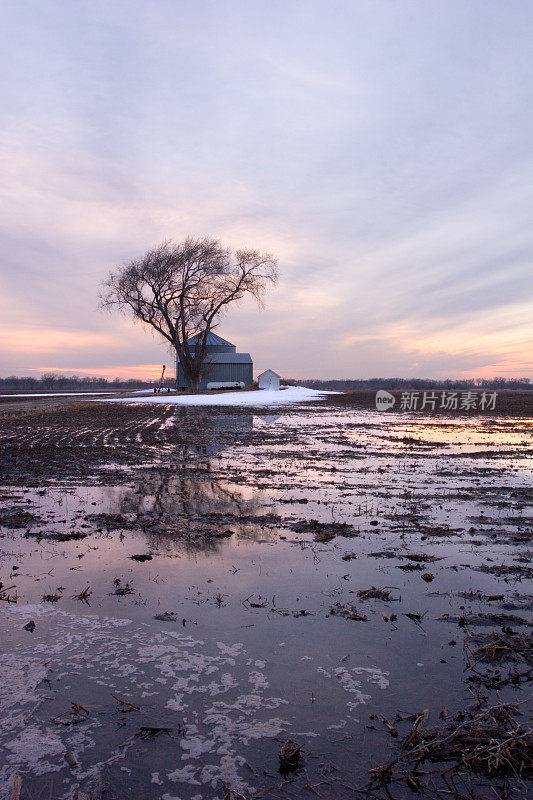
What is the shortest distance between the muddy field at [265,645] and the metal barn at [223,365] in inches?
2288

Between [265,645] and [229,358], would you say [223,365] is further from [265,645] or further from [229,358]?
[265,645]

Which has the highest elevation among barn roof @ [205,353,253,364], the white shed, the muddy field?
barn roof @ [205,353,253,364]

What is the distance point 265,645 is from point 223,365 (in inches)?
2507

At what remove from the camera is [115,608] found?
4238 millimetres

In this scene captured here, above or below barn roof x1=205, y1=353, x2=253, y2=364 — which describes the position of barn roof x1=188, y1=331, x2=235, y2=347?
above

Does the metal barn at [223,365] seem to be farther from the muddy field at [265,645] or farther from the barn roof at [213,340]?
the muddy field at [265,645]

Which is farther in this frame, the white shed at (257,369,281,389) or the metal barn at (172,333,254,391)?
the metal barn at (172,333,254,391)

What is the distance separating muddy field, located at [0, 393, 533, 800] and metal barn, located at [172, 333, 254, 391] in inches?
2288

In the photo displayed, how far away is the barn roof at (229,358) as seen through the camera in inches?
2603

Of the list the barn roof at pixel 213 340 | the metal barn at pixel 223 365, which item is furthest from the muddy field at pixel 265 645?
the barn roof at pixel 213 340

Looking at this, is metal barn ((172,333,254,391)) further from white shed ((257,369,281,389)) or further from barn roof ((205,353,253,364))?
white shed ((257,369,281,389))

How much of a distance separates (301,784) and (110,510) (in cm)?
556

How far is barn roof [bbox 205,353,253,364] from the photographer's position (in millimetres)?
66125

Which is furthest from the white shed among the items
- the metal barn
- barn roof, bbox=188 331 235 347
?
barn roof, bbox=188 331 235 347
